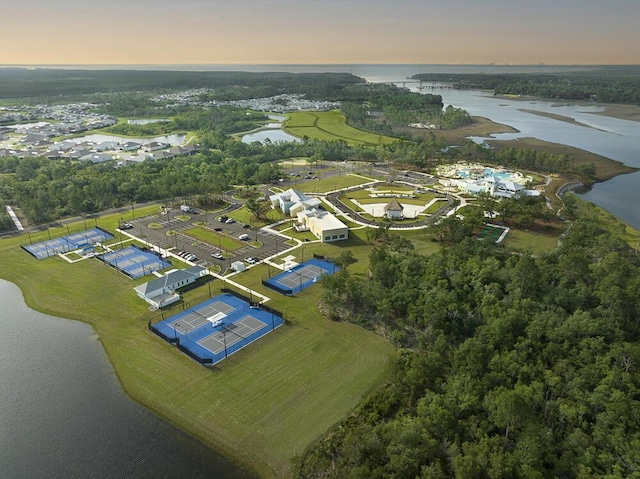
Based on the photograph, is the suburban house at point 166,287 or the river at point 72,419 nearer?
the river at point 72,419

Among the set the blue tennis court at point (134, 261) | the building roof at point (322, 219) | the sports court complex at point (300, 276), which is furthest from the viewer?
the building roof at point (322, 219)

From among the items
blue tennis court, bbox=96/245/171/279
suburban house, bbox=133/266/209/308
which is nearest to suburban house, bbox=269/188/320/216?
blue tennis court, bbox=96/245/171/279

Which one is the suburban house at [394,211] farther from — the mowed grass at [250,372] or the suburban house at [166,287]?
the suburban house at [166,287]

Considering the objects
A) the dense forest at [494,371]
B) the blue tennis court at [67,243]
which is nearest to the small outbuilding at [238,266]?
the dense forest at [494,371]

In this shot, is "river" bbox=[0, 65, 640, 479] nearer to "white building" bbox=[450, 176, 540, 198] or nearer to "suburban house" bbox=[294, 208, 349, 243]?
"suburban house" bbox=[294, 208, 349, 243]

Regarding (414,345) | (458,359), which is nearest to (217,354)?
(414,345)

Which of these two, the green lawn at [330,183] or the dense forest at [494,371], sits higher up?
the dense forest at [494,371]

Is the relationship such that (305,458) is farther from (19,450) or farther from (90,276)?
(90,276)
